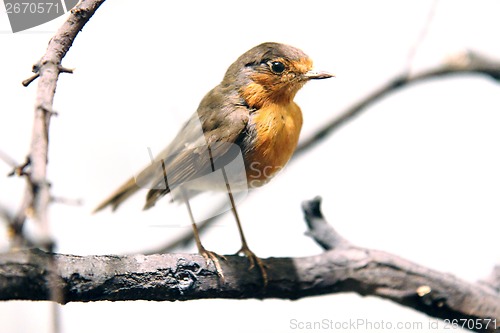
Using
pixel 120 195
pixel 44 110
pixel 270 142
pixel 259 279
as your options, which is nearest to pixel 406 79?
pixel 270 142

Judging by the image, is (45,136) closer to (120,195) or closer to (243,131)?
(243,131)

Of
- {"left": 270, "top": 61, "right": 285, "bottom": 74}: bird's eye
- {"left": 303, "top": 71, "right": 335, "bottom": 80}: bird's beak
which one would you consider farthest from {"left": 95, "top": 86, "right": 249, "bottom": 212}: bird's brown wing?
{"left": 303, "top": 71, "right": 335, "bottom": 80}: bird's beak

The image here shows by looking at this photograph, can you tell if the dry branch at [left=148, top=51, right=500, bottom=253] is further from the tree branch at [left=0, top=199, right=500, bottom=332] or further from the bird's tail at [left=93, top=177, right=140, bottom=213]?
the bird's tail at [left=93, top=177, right=140, bottom=213]

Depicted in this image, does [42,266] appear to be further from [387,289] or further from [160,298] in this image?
[387,289]

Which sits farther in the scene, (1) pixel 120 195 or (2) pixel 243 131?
(1) pixel 120 195

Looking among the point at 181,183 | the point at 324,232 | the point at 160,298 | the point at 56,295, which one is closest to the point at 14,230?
the point at 56,295

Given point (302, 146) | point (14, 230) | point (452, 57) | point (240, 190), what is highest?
point (452, 57)
